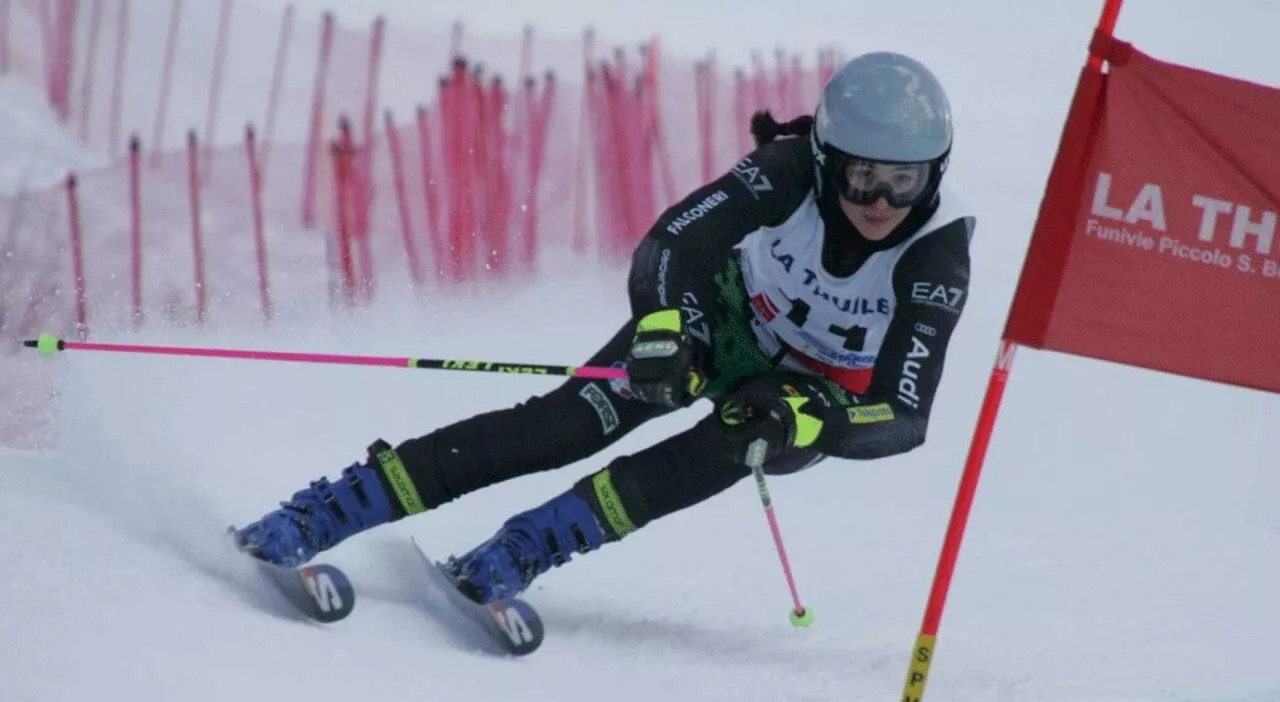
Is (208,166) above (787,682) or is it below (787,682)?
above

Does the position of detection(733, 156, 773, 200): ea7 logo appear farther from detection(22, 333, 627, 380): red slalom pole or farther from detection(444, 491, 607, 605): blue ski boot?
detection(444, 491, 607, 605): blue ski boot

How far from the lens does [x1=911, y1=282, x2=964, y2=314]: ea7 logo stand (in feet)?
10.7

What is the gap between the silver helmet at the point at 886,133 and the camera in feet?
10.8

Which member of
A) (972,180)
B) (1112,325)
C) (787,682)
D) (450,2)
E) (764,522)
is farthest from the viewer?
(972,180)

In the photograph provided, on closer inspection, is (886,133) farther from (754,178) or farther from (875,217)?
(754,178)

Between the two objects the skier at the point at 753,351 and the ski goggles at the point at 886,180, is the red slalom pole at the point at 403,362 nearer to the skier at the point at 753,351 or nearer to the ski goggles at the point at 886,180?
the skier at the point at 753,351

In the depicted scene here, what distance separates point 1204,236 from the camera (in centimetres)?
322

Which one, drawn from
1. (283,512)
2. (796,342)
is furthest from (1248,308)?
(283,512)

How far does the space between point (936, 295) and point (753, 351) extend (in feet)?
1.93

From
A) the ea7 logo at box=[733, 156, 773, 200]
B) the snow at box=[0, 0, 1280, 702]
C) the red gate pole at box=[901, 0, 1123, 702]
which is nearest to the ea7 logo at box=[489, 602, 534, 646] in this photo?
the snow at box=[0, 0, 1280, 702]

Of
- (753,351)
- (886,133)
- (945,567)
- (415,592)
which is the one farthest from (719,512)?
(945,567)

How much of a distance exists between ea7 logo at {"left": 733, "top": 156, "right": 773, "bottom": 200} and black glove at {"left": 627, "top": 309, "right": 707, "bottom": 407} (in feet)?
1.31

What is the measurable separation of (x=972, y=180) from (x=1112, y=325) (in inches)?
128

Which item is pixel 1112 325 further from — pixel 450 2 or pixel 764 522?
pixel 450 2
